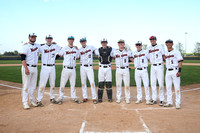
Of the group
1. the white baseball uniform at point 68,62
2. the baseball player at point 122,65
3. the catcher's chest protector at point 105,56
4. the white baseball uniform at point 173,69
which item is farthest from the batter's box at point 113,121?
the catcher's chest protector at point 105,56

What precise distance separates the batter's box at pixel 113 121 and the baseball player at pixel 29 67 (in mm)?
2360

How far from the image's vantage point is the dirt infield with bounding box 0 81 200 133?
12.5 feet

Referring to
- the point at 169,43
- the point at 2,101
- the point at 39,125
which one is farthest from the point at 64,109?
the point at 169,43

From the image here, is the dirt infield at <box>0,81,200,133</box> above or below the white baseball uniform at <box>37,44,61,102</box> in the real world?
below

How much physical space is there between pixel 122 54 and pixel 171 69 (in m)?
1.78

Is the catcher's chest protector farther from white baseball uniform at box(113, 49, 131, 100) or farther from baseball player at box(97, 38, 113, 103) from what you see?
white baseball uniform at box(113, 49, 131, 100)

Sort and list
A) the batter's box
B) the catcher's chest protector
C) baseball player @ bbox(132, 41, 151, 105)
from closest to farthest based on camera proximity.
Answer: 1. the batter's box
2. baseball player @ bbox(132, 41, 151, 105)
3. the catcher's chest protector

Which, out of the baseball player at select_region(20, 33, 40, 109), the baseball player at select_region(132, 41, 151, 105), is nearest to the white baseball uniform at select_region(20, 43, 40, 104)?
the baseball player at select_region(20, 33, 40, 109)

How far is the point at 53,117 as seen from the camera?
15.0ft

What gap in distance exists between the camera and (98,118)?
446cm

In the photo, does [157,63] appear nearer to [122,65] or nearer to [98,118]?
[122,65]

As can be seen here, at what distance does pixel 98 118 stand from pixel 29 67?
9.64 ft

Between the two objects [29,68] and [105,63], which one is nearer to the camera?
[29,68]

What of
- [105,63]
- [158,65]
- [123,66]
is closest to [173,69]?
[158,65]
